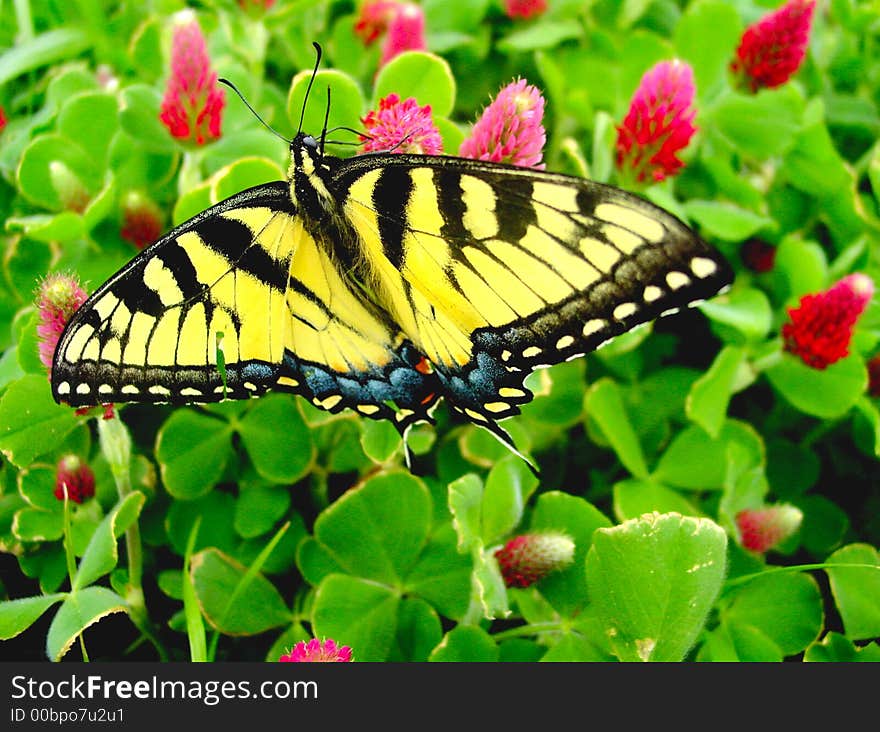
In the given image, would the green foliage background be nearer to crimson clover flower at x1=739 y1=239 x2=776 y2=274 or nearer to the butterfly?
crimson clover flower at x1=739 y1=239 x2=776 y2=274

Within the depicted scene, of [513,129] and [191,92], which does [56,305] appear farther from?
[513,129]

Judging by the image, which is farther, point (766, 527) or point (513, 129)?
point (766, 527)

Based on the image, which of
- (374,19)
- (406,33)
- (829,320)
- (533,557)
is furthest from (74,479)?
(829,320)

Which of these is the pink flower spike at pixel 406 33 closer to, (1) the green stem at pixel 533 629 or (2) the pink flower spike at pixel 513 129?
(2) the pink flower spike at pixel 513 129

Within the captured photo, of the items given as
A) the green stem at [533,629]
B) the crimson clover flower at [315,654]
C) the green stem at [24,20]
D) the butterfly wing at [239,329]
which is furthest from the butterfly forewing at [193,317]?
the green stem at [24,20]

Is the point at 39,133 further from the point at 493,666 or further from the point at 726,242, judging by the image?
the point at 726,242

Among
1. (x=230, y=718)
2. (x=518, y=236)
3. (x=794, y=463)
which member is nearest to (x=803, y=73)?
(x=794, y=463)

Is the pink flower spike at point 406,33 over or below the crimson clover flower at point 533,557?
over
